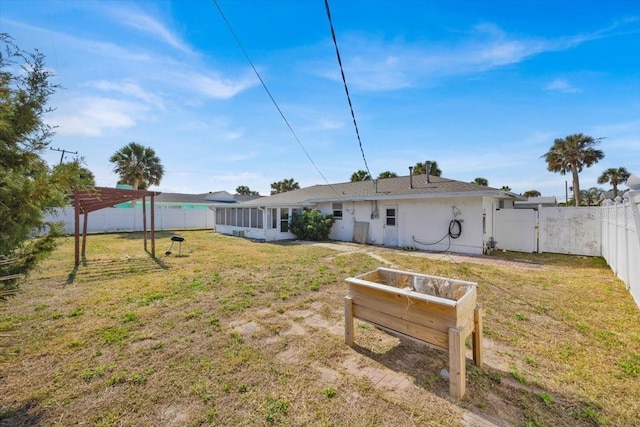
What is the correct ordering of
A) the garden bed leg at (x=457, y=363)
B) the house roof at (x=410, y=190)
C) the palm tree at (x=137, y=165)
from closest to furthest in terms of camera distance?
1. the garden bed leg at (x=457, y=363)
2. the house roof at (x=410, y=190)
3. the palm tree at (x=137, y=165)

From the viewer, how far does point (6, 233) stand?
6.90 ft

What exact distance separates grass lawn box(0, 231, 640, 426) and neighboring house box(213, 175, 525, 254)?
4.77m

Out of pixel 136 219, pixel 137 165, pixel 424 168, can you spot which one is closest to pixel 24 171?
pixel 136 219

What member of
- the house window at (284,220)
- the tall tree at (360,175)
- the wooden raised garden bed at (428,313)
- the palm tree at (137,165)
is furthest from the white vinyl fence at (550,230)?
the palm tree at (137,165)

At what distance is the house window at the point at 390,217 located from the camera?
502 inches

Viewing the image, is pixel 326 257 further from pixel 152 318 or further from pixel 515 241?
pixel 515 241

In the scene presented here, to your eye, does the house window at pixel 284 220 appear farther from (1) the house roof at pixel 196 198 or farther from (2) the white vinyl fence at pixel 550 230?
(1) the house roof at pixel 196 198

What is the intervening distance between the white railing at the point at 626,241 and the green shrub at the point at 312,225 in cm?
1079

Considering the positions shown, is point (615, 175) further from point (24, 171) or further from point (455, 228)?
point (24, 171)

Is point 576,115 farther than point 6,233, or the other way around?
point 576,115

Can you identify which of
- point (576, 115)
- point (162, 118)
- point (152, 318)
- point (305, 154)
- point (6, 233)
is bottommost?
point (152, 318)

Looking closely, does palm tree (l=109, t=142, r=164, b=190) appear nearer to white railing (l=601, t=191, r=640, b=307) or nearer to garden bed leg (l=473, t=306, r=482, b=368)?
garden bed leg (l=473, t=306, r=482, b=368)

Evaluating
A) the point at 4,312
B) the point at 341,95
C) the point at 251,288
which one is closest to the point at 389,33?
the point at 341,95

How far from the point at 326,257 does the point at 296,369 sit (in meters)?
6.89
